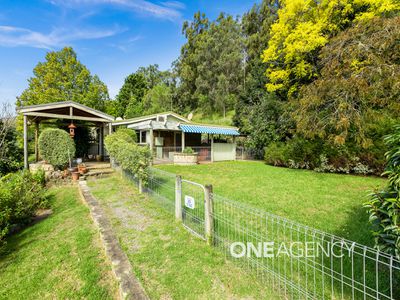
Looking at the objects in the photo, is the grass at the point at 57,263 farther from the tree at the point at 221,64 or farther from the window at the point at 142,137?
the tree at the point at 221,64

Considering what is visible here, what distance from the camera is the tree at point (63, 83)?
82.4 ft

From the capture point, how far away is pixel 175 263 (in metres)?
3.19

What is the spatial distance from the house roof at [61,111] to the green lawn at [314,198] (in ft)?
27.5

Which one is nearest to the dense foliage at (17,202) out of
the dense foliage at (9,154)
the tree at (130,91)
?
the dense foliage at (9,154)

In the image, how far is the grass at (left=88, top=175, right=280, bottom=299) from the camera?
2588 millimetres

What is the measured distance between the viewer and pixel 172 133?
1770 centimetres

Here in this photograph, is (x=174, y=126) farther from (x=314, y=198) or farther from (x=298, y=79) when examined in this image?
(x=298, y=79)

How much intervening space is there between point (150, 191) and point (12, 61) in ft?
64.0

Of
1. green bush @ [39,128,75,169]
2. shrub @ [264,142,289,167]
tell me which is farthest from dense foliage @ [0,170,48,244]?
shrub @ [264,142,289,167]

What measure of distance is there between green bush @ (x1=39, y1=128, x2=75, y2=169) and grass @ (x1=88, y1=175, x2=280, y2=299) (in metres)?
6.63

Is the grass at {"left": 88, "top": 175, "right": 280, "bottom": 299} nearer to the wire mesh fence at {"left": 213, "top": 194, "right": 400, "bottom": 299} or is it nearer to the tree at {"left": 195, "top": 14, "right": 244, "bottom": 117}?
the wire mesh fence at {"left": 213, "top": 194, "right": 400, "bottom": 299}

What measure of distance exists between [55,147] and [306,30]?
59.9ft

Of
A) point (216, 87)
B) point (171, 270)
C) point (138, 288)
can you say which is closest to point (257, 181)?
point (171, 270)

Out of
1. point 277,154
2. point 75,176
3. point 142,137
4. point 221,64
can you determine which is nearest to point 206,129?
point 277,154
